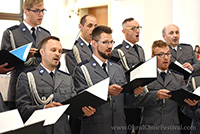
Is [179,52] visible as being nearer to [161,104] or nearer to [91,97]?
[161,104]

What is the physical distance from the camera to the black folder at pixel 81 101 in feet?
8.03

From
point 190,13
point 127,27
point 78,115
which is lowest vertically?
point 78,115

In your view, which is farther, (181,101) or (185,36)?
(185,36)

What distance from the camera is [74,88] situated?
10.1ft

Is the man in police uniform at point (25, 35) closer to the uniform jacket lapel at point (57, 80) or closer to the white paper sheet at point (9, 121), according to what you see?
the uniform jacket lapel at point (57, 80)

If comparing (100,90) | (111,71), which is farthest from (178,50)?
(100,90)

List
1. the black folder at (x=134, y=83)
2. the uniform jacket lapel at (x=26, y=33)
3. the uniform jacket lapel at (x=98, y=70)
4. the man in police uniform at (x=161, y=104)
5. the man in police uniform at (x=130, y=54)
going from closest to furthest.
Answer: the black folder at (x=134, y=83), the uniform jacket lapel at (x=98, y=70), the man in police uniform at (x=161, y=104), the uniform jacket lapel at (x=26, y=33), the man in police uniform at (x=130, y=54)

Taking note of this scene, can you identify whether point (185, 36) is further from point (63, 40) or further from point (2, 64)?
point (2, 64)

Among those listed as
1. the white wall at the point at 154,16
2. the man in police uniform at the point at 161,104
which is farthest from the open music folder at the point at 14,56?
the white wall at the point at 154,16

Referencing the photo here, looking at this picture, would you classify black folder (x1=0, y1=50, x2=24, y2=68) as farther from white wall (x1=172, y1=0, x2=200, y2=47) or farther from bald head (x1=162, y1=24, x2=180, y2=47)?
white wall (x1=172, y1=0, x2=200, y2=47)

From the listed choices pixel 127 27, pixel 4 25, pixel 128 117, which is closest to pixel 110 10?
pixel 4 25

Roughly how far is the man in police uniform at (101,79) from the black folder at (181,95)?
33 cm

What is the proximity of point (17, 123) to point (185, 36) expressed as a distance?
6313 mm

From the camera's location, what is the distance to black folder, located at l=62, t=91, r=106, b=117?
2446mm
